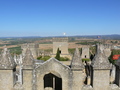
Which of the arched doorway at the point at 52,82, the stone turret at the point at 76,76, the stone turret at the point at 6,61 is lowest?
the arched doorway at the point at 52,82

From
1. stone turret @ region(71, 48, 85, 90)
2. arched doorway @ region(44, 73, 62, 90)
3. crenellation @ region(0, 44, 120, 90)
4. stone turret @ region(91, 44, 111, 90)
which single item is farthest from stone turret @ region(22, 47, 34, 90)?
stone turret @ region(91, 44, 111, 90)

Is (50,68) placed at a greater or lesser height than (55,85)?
greater

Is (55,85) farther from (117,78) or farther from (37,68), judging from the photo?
(117,78)

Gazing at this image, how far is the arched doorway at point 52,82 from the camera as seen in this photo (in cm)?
1023

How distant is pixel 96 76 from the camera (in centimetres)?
819

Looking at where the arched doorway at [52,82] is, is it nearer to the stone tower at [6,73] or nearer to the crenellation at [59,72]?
the crenellation at [59,72]

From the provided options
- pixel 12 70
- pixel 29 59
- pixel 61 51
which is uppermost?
pixel 29 59

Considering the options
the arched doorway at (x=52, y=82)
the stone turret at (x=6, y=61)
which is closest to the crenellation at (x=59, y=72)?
the stone turret at (x=6, y=61)

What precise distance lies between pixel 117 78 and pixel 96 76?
142 cm

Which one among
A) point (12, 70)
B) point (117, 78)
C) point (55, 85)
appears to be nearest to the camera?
point (12, 70)

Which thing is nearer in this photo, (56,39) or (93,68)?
(93,68)

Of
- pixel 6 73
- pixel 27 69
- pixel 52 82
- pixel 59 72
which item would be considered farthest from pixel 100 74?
pixel 6 73

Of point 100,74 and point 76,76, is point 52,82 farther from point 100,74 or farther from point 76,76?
point 100,74

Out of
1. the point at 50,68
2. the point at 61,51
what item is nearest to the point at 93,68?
the point at 50,68
